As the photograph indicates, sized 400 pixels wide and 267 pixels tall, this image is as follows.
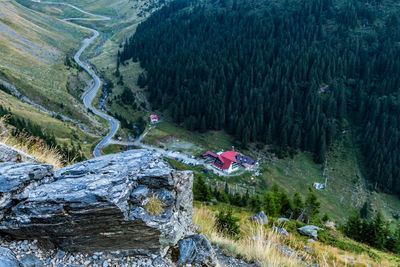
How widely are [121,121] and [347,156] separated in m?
80.2

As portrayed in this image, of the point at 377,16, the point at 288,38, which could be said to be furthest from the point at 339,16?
the point at 288,38

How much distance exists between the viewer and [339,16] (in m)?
139

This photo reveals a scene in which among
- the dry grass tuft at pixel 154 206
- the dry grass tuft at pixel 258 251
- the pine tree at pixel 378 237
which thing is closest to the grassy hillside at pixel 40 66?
the pine tree at pixel 378 237

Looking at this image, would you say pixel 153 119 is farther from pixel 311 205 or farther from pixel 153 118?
pixel 311 205

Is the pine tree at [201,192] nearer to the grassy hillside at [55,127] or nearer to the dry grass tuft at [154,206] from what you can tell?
the dry grass tuft at [154,206]

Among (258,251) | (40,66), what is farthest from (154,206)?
(40,66)

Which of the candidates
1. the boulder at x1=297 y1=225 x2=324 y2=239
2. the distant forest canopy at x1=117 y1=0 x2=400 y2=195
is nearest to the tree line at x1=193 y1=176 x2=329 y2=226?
the boulder at x1=297 y1=225 x2=324 y2=239

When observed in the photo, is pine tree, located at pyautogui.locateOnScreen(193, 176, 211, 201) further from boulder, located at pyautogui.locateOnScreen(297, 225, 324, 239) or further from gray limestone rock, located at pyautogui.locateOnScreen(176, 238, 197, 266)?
gray limestone rock, located at pyautogui.locateOnScreen(176, 238, 197, 266)

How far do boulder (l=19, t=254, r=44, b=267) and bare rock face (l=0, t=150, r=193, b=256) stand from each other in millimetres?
481

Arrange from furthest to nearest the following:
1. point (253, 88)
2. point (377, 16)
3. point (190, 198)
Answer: point (377, 16) < point (253, 88) < point (190, 198)

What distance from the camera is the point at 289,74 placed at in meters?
117

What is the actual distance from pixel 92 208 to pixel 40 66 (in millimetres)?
123748

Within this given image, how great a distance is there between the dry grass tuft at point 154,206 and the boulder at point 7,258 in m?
3.05

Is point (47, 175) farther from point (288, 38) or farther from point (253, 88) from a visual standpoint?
point (288, 38)
